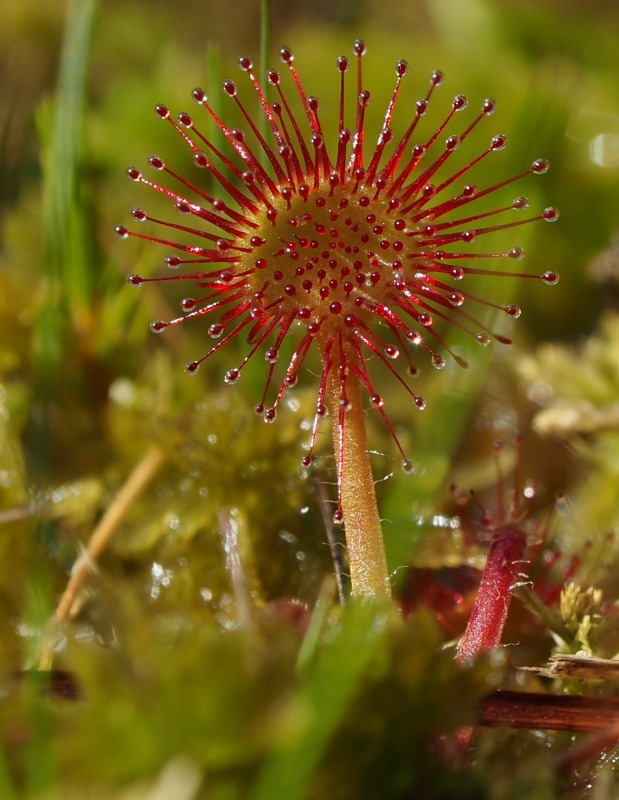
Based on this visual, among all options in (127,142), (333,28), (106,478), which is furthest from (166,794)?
(333,28)

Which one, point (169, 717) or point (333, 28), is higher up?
point (333, 28)

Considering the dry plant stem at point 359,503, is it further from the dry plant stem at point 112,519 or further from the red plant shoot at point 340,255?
the dry plant stem at point 112,519

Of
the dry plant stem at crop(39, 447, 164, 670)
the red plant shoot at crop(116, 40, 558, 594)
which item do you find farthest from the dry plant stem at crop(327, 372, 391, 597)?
the dry plant stem at crop(39, 447, 164, 670)

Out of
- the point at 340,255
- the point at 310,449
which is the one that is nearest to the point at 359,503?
the point at 310,449

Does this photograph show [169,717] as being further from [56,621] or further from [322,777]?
[56,621]

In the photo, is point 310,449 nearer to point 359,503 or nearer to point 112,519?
point 359,503

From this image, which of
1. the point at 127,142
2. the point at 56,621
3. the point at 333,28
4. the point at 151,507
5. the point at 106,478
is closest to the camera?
the point at 56,621

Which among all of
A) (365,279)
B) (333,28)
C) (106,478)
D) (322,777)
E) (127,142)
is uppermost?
(333,28)
